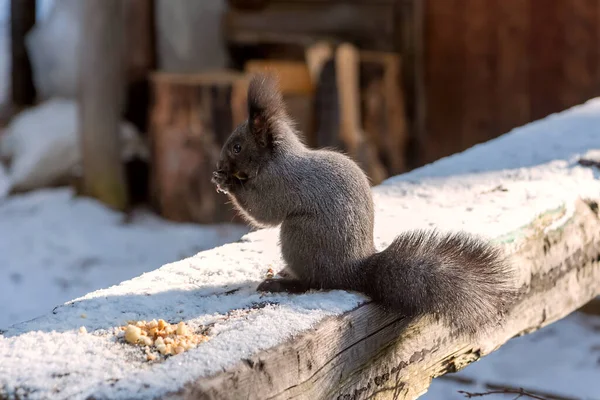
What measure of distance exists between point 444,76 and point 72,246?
273 centimetres

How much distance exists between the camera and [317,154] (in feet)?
6.92

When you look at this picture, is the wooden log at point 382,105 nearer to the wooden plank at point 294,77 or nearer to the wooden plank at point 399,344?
the wooden plank at point 294,77

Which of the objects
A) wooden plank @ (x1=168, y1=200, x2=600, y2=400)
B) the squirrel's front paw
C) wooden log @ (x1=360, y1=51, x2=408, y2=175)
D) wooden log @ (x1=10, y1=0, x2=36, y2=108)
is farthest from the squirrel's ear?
wooden log @ (x1=10, y1=0, x2=36, y2=108)

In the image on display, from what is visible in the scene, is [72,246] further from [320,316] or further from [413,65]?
[320,316]

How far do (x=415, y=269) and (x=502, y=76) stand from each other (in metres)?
4.15

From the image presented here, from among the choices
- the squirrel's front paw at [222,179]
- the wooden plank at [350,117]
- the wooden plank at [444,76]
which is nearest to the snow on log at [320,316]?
the squirrel's front paw at [222,179]

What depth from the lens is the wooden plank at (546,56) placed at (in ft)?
18.1

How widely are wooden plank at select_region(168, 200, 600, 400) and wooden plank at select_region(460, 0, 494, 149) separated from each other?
10.7 feet

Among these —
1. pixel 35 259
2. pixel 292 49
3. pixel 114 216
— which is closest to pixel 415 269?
pixel 35 259

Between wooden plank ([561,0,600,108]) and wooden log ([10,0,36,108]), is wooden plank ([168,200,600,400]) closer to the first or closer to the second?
wooden plank ([561,0,600,108])

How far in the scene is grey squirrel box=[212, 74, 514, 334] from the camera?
6.13 feet

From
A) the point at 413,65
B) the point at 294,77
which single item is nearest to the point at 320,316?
the point at 294,77

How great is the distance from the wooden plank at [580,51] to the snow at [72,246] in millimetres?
2297

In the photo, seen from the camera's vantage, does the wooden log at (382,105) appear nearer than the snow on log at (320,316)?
No
